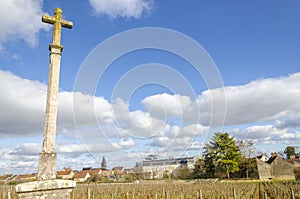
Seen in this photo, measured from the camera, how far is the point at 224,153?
35094 mm

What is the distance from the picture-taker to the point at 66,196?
3299mm

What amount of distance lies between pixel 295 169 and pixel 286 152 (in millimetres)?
39743

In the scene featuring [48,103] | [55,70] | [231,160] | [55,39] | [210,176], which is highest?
[55,39]

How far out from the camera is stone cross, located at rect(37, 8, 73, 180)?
341 centimetres

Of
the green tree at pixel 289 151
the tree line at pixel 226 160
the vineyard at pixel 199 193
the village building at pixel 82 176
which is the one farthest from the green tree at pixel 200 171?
the green tree at pixel 289 151

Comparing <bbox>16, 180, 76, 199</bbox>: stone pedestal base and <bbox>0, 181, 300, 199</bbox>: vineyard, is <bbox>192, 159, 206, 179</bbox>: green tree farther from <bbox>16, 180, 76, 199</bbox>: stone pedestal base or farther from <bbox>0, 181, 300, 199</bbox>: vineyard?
<bbox>16, 180, 76, 199</bbox>: stone pedestal base

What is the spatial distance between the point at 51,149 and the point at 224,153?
34721 mm

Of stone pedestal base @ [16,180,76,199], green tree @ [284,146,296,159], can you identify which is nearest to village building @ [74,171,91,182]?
green tree @ [284,146,296,159]

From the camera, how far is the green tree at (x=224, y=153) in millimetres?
34500

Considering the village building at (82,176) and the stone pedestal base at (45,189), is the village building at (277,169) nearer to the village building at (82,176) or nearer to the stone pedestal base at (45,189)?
the stone pedestal base at (45,189)

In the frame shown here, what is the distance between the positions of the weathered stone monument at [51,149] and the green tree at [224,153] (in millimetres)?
33902

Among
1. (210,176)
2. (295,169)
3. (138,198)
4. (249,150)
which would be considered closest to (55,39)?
(138,198)

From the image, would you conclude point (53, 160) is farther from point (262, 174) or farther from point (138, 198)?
point (262, 174)

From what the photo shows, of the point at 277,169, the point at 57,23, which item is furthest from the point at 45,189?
the point at 277,169
